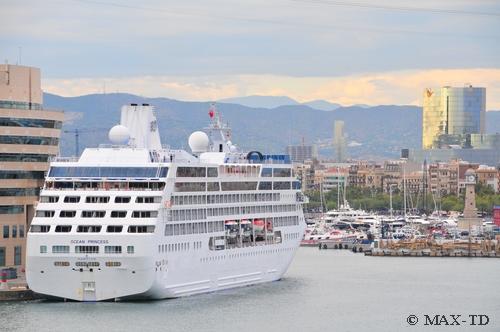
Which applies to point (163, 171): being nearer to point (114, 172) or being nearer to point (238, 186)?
point (114, 172)

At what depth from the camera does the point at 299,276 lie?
9312 cm

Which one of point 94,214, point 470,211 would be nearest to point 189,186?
point 94,214

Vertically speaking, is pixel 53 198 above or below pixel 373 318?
above

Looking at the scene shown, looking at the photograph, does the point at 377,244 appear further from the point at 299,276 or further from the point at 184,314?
the point at 184,314

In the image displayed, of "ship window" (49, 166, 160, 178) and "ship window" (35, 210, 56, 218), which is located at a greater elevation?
"ship window" (49, 166, 160, 178)

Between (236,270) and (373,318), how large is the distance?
39.9 ft

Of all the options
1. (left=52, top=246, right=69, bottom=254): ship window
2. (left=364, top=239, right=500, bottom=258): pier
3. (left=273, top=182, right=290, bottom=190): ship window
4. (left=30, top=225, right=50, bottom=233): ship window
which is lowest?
(left=364, top=239, right=500, bottom=258): pier

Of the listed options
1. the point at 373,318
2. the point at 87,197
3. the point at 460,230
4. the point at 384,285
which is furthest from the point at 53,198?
the point at 460,230

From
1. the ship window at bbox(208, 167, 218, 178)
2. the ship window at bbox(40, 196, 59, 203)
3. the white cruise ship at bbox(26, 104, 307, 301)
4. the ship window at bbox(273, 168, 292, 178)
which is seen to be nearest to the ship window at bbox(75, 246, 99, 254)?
the white cruise ship at bbox(26, 104, 307, 301)

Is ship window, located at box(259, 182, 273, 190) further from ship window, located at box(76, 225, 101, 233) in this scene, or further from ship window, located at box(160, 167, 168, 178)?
ship window, located at box(76, 225, 101, 233)

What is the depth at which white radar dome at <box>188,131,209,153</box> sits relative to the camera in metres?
86.1

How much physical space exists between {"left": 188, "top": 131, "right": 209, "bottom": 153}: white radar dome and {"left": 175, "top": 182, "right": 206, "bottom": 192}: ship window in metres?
7.90

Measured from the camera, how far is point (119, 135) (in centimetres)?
7806

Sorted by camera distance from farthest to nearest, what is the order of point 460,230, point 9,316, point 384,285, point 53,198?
point 460,230, point 384,285, point 53,198, point 9,316
